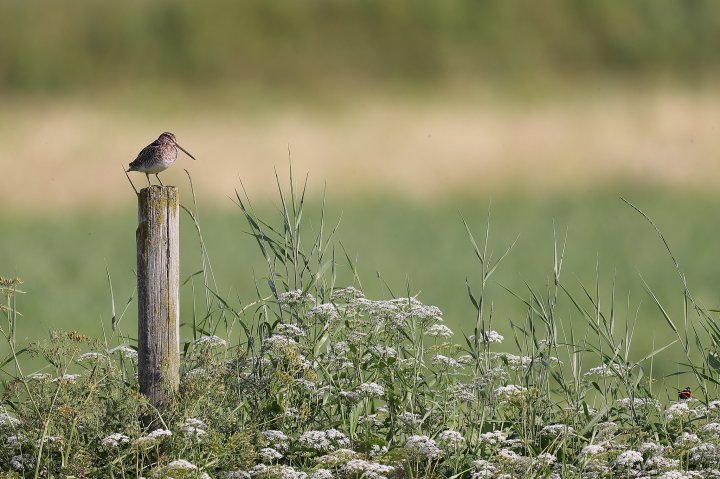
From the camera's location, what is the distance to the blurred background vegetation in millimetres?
18578

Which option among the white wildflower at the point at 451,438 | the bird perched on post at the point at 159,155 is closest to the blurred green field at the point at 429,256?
the bird perched on post at the point at 159,155

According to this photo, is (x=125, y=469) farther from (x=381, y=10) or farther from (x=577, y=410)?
(x=381, y=10)

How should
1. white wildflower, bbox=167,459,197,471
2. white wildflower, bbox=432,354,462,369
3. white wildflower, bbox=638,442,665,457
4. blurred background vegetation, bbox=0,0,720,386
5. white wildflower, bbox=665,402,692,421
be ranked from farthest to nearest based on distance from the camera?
1. blurred background vegetation, bbox=0,0,720,386
2. white wildflower, bbox=432,354,462,369
3. white wildflower, bbox=665,402,692,421
4. white wildflower, bbox=638,442,665,457
5. white wildflower, bbox=167,459,197,471

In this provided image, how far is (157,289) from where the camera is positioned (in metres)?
5.73

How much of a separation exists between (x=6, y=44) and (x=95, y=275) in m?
28.8

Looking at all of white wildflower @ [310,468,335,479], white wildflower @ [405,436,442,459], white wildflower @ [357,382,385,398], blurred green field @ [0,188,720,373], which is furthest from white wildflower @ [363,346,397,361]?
blurred green field @ [0,188,720,373]

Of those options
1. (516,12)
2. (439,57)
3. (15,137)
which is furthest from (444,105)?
(15,137)

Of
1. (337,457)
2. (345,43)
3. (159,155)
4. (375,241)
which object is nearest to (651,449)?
(337,457)

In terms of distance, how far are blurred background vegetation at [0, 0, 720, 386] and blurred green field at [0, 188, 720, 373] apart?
0.08 metres

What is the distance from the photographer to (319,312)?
5.48m

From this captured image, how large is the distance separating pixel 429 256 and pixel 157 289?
13.7 meters

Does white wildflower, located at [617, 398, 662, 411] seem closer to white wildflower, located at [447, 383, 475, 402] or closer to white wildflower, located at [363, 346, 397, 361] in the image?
white wildflower, located at [447, 383, 475, 402]

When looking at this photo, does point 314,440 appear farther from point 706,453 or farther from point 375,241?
point 375,241

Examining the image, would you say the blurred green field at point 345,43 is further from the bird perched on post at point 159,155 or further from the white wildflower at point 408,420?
the white wildflower at point 408,420
